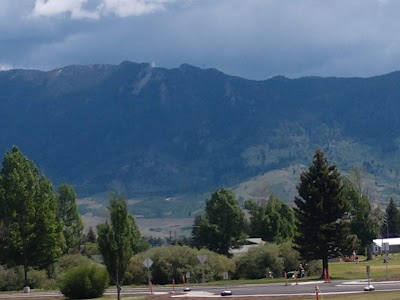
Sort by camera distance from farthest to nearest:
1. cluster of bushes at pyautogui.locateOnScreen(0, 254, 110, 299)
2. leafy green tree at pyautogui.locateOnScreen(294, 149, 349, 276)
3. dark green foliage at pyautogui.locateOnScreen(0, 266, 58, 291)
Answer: dark green foliage at pyautogui.locateOnScreen(0, 266, 58, 291) < leafy green tree at pyautogui.locateOnScreen(294, 149, 349, 276) < cluster of bushes at pyautogui.locateOnScreen(0, 254, 110, 299)

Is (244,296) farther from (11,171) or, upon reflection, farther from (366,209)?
(366,209)

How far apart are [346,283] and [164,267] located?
30.6 meters

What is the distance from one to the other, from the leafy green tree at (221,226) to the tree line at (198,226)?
13 cm

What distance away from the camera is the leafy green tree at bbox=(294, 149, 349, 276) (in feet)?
262

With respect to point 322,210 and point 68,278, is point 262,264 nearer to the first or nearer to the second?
point 322,210

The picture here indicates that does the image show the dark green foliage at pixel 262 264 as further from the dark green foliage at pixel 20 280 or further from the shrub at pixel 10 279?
the shrub at pixel 10 279

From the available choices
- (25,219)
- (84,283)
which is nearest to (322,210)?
(84,283)

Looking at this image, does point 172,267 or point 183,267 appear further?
point 172,267

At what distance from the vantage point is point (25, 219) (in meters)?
91.2

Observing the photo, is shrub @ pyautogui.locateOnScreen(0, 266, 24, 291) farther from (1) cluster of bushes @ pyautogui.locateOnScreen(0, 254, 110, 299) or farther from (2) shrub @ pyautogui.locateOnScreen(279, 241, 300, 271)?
(2) shrub @ pyautogui.locateOnScreen(279, 241, 300, 271)

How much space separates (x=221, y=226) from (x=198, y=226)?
Answer: 454cm

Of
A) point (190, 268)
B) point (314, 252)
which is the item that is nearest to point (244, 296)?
point (314, 252)

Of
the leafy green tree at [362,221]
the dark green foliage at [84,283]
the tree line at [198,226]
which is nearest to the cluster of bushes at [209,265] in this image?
the tree line at [198,226]

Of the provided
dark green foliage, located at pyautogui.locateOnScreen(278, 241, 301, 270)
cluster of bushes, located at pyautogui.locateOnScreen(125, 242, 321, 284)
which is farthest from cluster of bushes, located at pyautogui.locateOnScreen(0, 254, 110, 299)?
dark green foliage, located at pyautogui.locateOnScreen(278, 241, 301, 270)
